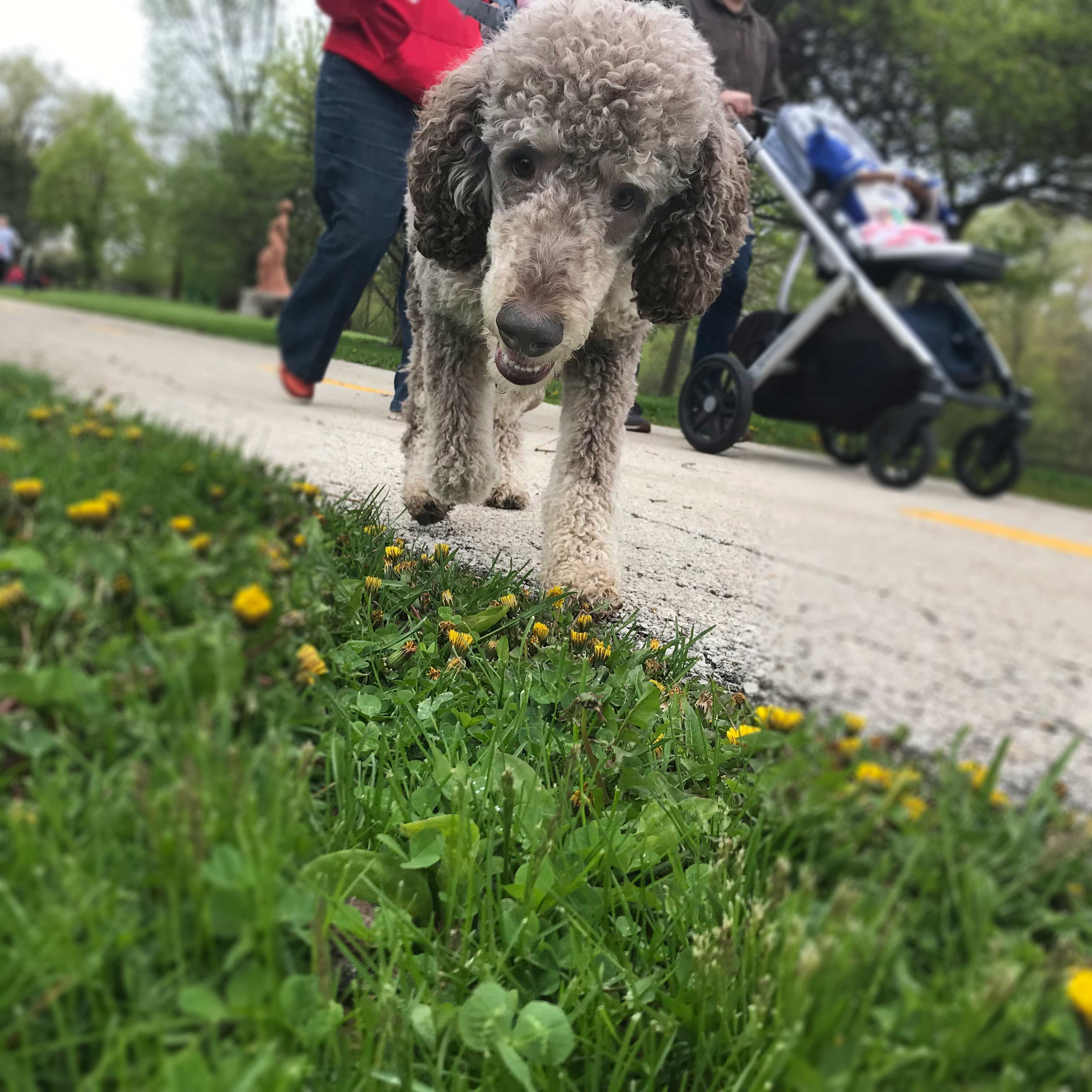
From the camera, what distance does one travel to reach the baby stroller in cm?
264

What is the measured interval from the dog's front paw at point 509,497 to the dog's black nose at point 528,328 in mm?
679

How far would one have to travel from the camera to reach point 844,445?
3.09 meters

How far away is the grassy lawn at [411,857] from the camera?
3.03ft

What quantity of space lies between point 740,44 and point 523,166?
793 millimetres

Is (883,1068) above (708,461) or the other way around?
the other way around

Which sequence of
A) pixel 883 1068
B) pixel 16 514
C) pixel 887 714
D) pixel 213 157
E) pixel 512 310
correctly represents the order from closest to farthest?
pixel 883 1068
pixel 16 514
pixel 887 714
pixel 512 310
pixel 213 157

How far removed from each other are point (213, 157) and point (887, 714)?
337 centimetres

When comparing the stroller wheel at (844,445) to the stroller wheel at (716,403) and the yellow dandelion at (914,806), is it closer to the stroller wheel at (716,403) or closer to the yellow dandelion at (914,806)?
the stroller wheel at (716,403)

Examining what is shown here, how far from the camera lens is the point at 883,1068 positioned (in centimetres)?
102

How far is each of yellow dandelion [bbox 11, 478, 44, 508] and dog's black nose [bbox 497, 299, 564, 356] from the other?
1220 millimetres

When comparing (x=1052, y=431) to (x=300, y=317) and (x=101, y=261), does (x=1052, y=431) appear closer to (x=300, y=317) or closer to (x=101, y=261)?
(x=300, y=317)

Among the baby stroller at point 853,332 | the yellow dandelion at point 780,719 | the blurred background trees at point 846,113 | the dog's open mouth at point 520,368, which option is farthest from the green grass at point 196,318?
the yellow dandelion at point 780,719

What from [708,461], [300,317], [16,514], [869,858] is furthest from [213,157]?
[869,858]

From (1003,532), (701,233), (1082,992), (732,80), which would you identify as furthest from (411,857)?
(1003,532)
